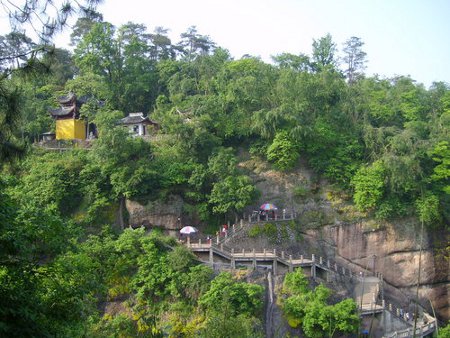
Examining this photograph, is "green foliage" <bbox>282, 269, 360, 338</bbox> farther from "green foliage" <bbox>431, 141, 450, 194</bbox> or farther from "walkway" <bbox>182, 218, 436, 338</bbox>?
"green foliage" <bbox>431, 141, 450, 194</bbox>

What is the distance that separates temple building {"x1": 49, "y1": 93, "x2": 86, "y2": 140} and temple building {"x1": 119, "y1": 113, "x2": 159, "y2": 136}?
121 inches

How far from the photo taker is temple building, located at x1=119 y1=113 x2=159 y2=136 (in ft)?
110

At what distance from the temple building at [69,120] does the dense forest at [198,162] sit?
1242 mm

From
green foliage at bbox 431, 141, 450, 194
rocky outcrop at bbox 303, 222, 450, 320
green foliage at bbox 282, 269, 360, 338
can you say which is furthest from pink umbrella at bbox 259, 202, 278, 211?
green foliage at bbox 431, 141, 450, 194

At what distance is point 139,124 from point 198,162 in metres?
7.18

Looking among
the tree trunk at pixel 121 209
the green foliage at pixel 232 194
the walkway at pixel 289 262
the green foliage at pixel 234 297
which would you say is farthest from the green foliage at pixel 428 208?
the tree trunk at pixel 121 209

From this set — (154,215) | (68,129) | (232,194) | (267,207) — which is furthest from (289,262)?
(68,129)

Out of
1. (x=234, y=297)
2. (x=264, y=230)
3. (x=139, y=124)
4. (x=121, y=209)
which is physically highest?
(x=139, y=124)

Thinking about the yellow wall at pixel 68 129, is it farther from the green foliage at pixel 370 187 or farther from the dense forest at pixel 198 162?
the green foliage at pixel 370 187

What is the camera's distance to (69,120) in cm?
3381

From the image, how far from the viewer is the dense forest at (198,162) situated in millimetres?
21500

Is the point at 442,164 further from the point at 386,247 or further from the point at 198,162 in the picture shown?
the point at 198,162

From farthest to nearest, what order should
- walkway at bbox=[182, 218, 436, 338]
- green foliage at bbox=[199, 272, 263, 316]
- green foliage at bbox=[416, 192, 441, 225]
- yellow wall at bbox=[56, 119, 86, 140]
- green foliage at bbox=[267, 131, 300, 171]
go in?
yellow wall at bbox=[56, 119, 86, 140]
green foliage at bbox=[267, 131, 300, 171]
green foliage at bbox=[416, 192, 441, 225]
walkway at bbox=[182, 218, 436, 338]
green foliage at bbox=[199, 272, 263, 316]

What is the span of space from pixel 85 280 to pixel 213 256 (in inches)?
548
